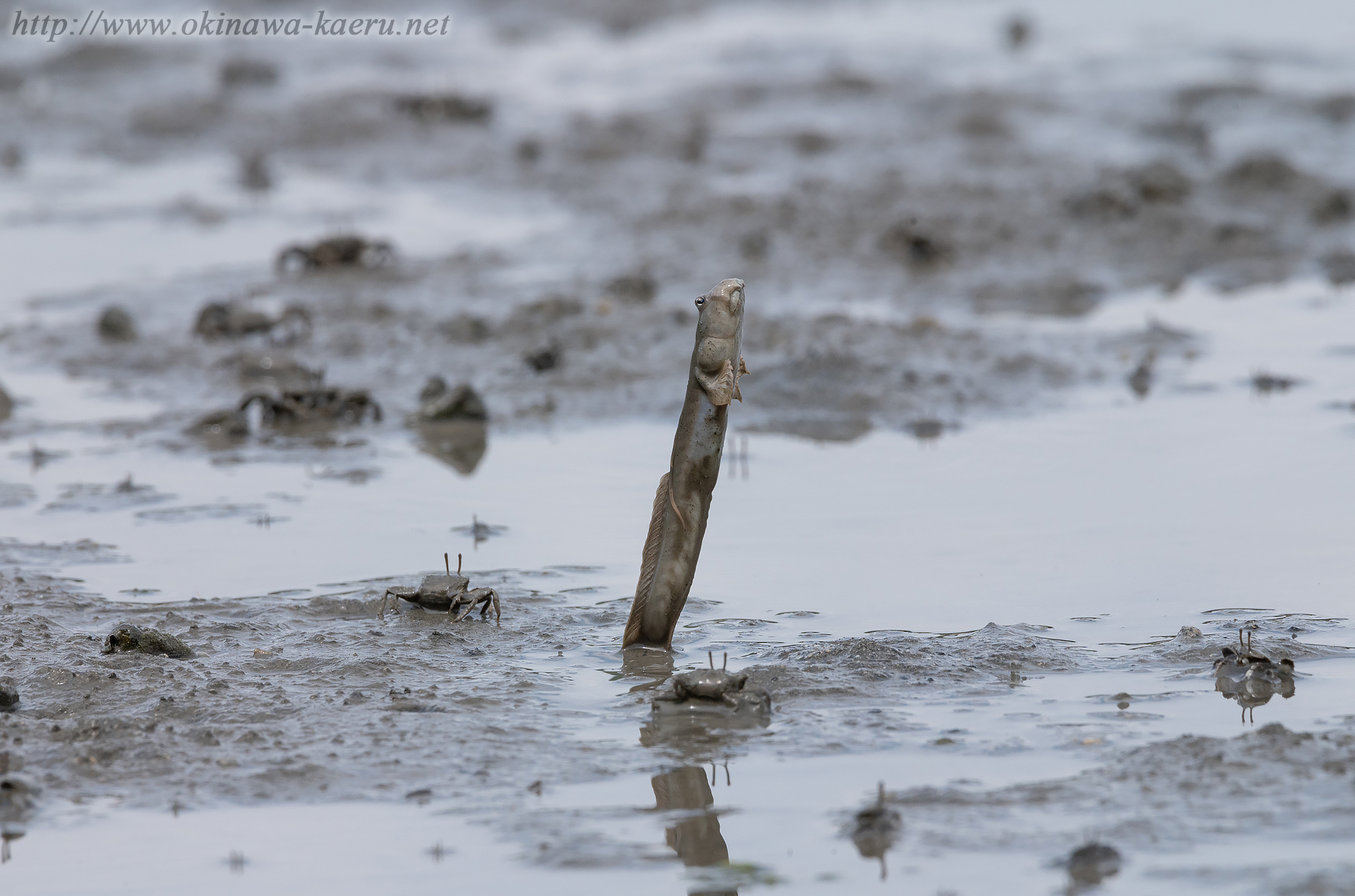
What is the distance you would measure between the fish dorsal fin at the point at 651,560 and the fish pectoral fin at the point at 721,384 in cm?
34

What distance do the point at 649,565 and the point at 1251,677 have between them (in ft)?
5.80

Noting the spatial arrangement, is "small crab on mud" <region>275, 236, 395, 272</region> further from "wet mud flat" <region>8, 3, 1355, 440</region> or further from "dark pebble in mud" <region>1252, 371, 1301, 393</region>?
"dark pebble in mud" <region>1252, 371, 1301, 393</region>

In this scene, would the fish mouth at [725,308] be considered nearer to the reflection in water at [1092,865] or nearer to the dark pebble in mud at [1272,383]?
the reflection in water at [1092,865]

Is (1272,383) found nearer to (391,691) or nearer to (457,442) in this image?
Answer: (457,442)

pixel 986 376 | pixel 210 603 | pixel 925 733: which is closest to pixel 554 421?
pixel 986 376

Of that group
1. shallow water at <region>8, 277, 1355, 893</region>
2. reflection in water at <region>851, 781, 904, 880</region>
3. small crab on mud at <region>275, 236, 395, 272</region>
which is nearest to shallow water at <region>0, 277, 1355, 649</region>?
shallow water at <region>8, 277, 1355, 893</region>

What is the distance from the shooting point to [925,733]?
4.57 metres

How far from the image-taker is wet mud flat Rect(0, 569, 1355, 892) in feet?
13.2

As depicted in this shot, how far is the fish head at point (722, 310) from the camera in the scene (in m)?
4.67

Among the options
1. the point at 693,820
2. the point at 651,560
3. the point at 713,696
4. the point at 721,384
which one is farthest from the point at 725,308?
the point at 693,820

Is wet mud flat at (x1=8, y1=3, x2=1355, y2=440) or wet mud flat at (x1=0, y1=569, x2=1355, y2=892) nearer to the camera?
wet mud flat at (x1=0, y1=569, x2=1355, y2=892)

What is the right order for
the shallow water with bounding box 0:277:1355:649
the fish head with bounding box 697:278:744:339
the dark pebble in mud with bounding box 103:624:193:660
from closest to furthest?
the fish head with bounding box 697:278:744:339 → the dark pebble in mud with bounding box 103:624:193:660 → the shallow water with bounding box 0:277:1355:649

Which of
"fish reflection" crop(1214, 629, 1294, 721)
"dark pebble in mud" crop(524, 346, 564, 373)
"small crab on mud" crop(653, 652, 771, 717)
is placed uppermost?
"dark pebble in mud" crop(524, 346, 564, 373)

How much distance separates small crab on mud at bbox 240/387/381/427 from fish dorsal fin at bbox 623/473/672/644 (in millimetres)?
3703
